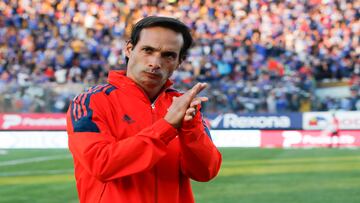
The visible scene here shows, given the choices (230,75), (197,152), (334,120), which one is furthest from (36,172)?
(197,152)

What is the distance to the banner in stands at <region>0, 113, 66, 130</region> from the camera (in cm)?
2272

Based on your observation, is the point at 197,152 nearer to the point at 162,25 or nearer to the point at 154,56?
the point at 154,56

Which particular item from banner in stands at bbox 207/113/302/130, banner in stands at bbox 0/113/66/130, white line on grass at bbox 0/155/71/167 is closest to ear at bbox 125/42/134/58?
white line on grass at bbox 0/155/71/167

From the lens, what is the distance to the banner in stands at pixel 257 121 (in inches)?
918

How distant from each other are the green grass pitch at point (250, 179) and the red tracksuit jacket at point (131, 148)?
737 cm

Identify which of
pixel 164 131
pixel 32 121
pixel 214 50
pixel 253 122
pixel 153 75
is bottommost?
pixel 32 121

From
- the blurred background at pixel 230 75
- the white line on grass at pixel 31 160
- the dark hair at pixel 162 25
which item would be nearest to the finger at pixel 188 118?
the dark hair at pixel 162 25

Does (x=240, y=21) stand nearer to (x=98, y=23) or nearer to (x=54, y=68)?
(x=98, y=23)

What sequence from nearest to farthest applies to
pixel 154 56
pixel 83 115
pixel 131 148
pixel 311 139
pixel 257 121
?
pixel 131 148, pixel 83 115, pixel 154 56, pixel 311 139, pixel 257 121

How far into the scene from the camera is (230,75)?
82.2ft

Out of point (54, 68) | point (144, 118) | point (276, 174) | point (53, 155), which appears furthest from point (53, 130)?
point (144, 118)

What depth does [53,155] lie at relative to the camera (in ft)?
61.7

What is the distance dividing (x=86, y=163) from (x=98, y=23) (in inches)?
978

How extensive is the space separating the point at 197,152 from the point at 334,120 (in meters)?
20.6
